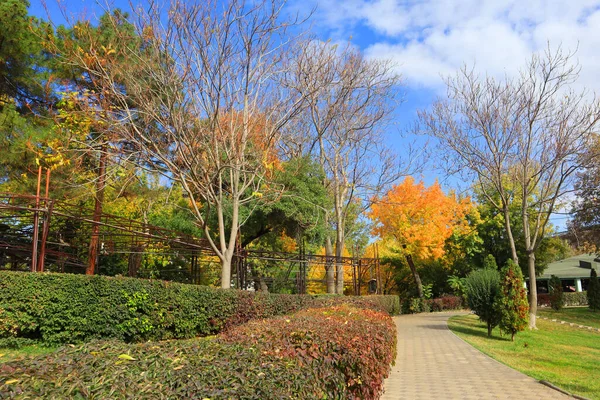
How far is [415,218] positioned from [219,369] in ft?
84.8

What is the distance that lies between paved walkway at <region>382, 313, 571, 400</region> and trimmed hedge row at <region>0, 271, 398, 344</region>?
4.32 meters

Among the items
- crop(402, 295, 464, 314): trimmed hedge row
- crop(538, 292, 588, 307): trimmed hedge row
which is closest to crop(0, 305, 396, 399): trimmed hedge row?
crop(402, 295, 464, 314): trimmed hedge row

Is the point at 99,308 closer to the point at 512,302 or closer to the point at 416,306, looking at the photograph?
the point at 512,302

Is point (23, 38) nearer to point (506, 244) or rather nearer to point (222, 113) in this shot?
point (222, 113)

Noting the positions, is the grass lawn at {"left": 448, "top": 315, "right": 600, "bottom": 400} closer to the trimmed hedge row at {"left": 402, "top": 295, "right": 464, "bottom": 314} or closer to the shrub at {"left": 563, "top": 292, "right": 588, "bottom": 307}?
the trimmed hedge row at {"left": 402, "top": 295, "right": 464, "bottom": 314}

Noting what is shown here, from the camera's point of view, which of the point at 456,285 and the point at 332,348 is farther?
the point at 456,285

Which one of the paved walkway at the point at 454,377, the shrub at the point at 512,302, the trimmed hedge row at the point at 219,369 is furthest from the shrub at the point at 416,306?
the trimmed hedge row at the point at 219,369

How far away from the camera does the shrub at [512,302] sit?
14.6 metres

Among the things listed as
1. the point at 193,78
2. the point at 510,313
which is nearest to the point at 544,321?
the point at 510,313

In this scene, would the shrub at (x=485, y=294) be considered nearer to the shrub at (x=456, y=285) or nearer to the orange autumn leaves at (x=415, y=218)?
the orange autumn leaves at (x=415, y=218)

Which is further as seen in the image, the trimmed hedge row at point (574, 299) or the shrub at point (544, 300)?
the trimmed hedge row at point (574, 299)

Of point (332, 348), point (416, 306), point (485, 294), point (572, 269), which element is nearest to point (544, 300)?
point (572, 269)

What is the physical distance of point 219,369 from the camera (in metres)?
2.90

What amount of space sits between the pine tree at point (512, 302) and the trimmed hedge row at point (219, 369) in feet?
37.2
